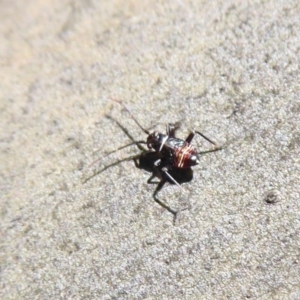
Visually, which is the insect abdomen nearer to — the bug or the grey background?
the bug

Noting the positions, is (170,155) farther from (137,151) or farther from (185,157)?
(137,151)

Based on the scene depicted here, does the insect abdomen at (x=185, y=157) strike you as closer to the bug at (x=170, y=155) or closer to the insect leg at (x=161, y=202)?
the bug at (x=170, y=155)

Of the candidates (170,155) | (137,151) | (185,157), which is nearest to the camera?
(185,157)

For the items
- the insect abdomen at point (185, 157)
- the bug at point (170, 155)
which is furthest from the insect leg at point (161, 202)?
the insect abdomen at point (185, 157)

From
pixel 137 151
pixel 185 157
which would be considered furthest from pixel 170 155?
pixel 137 151

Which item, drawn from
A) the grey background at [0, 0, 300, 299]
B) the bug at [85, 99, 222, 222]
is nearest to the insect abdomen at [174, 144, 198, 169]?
the bug at [85, 99, 222, 222]

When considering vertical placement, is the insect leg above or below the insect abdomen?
below

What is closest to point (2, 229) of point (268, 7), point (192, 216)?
point (192, 216)
